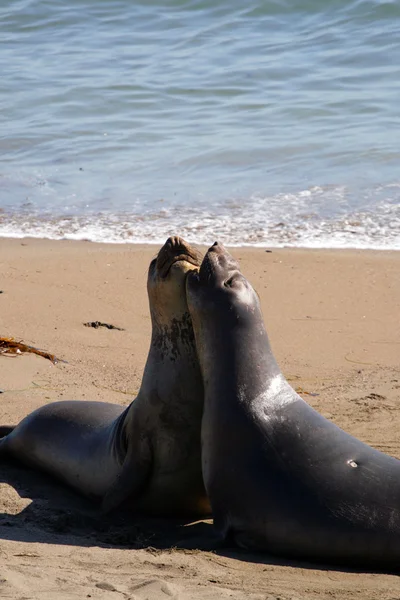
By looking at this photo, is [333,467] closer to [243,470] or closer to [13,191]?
[243,470]

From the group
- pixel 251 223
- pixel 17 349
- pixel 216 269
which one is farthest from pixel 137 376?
pixel 251 223

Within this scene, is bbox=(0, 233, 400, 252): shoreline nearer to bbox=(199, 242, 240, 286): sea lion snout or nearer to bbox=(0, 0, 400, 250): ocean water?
bbox=(0, 0, 400, 250): ocean water

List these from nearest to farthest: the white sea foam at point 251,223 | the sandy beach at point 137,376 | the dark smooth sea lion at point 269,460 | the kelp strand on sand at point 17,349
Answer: the sandy beach at point 137,376 < the dark smooth sea lion at point 269,460 < the kelp strand on sand at point 17,349 < the white sea foam at point 251,223

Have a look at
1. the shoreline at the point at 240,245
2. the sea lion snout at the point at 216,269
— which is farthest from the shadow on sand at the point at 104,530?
the shoreline at the point at 240,245

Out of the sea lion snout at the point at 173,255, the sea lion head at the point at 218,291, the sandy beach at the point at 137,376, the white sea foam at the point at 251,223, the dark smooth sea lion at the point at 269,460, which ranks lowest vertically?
the white sea foam at the point at 251,223

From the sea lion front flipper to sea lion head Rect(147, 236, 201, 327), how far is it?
645 millimetres

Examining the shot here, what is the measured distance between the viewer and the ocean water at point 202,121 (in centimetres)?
1211

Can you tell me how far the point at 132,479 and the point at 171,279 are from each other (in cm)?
100

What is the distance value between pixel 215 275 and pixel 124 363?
9.14 feet

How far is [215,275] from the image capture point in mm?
4906

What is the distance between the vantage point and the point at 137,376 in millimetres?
7344

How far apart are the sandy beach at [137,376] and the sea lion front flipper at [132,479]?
0.08 metres

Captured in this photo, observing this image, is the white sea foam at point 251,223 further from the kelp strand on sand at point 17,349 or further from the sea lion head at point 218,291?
the sea lion head at point 218,291

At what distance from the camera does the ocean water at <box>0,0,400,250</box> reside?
12109mm
